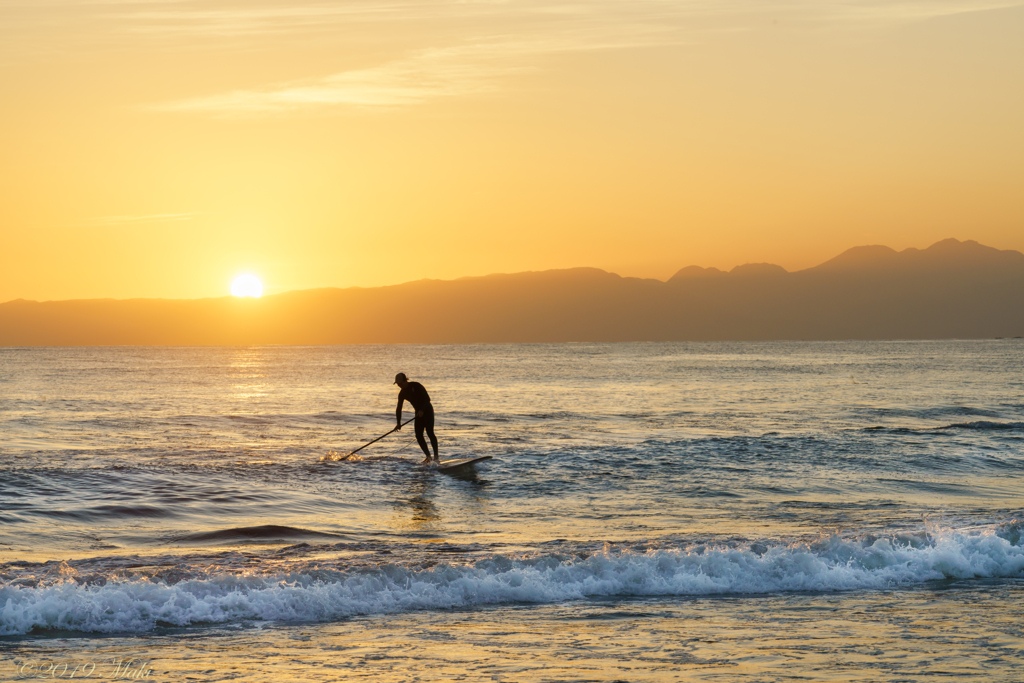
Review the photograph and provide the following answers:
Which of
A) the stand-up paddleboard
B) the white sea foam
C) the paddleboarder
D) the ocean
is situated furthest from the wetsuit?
the white sea foam

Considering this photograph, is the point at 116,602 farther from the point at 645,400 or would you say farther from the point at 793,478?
the point at 645,400

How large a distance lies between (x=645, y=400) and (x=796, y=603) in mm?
35290

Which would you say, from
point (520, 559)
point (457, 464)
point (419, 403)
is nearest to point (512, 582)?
point (520, 559)

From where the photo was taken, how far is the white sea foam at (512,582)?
8.52 meters

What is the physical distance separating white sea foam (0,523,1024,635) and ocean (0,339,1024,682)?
0.03m

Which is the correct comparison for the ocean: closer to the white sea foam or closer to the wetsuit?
the white sea foam

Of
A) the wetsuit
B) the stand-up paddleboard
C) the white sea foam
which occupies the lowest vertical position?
the stand-up paddleboard

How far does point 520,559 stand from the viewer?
10.2 metres

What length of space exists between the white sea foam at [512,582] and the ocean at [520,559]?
3 cm

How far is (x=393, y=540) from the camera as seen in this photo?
1230 centimetres

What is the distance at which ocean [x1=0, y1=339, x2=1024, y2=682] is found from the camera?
23.9 ft

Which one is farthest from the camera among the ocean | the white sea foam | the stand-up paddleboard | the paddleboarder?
the paddleboarder

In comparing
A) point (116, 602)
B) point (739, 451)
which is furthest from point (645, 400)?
point (116, 602)

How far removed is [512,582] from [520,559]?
583 mm
